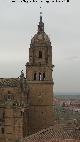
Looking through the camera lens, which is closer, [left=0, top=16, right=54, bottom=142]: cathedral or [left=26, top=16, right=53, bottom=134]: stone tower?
[left=0, top=16, right=54, bottom=142]: cathedral

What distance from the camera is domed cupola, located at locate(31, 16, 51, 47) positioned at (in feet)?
163

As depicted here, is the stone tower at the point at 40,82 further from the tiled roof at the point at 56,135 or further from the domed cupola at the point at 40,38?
the tiled roof at the point at 56,135

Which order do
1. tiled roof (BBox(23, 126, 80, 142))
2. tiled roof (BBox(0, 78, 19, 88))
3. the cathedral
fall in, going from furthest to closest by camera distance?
tiled roof (BBox(0, 78, 19, 88)) < the cathedral < tiled roof (BBox(23, 126, 80, 142))

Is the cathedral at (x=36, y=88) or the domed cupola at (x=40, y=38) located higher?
the domed cupola at (x=40, y=38)

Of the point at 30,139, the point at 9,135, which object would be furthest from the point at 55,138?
the point at 9,135

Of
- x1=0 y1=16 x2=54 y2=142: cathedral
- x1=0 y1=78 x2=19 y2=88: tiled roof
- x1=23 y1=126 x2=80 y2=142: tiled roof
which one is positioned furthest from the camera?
x1=0 y1=78 x2=19 y2=88: tiled roof

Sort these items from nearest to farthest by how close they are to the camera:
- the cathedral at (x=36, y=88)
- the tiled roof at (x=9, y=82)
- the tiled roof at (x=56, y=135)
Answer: the tiled roof at (x=56, y=135) < the cathedral at (x=36, y=88) < the tiled roof at (x=9, y=82)

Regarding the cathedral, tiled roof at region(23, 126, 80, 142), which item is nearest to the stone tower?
the cathedral

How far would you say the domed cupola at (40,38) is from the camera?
4978 cm

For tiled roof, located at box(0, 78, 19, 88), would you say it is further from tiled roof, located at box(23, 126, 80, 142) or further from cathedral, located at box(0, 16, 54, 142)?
tiled roof, located at box(23, 126, 80, 142)

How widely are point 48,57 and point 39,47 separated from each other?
4.69 ft

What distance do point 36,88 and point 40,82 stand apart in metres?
0.85

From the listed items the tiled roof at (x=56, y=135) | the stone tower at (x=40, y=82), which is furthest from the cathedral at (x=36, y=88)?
the tiled roof at (x=56, y=135)

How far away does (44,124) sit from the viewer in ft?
165
